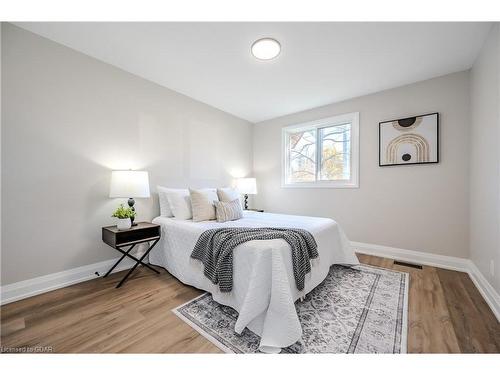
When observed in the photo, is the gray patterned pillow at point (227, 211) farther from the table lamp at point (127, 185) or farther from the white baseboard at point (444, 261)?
the white baseboard at point (444, 261)

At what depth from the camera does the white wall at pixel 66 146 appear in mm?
1860

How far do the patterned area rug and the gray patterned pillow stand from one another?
0.88 m

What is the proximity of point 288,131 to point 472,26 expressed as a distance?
265 centimetres

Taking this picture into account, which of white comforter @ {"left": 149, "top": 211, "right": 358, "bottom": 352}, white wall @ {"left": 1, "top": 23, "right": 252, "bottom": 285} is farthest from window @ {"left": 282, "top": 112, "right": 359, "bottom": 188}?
white wall @ {"left": 1, "top": 23, "right": 252, "bottom": 285}

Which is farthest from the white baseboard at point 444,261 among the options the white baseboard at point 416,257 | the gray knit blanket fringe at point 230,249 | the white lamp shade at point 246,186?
the white lamp shade at point 246,186

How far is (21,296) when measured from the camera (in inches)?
73.9

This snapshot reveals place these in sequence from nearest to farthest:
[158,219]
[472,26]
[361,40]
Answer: [472,26] → [361,40] → [158,219]

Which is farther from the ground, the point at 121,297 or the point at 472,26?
the point at 472,26

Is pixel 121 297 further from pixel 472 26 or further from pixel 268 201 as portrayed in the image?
pixel 472 26

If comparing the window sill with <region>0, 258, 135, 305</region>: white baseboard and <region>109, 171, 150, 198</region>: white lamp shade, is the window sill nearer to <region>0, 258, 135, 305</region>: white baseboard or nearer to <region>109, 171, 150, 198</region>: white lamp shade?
<region>109, 171, 150, 198</region>: white lamp shade

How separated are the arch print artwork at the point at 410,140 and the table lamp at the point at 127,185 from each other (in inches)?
132

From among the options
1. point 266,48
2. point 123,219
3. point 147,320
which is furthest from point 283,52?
point 147,320

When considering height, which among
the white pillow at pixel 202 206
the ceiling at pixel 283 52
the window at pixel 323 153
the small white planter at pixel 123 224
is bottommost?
the small white planter at pixel 123 224
